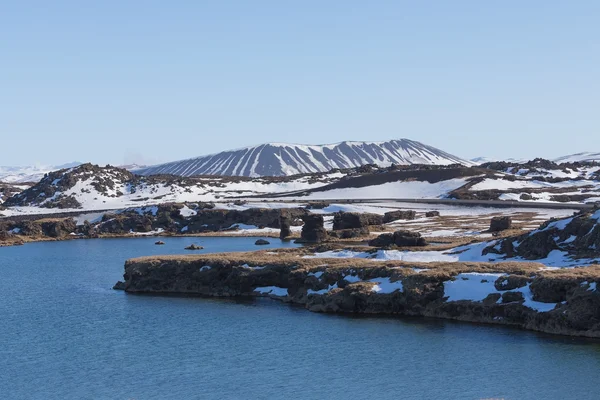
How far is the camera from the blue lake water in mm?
31219

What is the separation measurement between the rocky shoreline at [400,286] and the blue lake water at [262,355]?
1193 millimetres

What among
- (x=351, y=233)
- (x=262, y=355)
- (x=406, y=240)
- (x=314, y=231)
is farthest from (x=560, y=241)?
(x=314, y=231)

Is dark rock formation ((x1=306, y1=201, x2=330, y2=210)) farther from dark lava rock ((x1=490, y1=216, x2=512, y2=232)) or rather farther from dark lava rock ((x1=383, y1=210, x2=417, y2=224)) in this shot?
dark lava rock ((x1=490, y1=216, x2=512, y2=232))

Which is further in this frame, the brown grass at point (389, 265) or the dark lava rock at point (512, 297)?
the brown grass at point (389, 265)

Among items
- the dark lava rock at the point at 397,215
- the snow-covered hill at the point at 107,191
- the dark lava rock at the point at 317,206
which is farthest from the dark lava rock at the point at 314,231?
the snow-covered hill at the point at 107,191

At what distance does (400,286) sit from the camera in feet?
150

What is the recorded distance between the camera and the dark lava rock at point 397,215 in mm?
111125

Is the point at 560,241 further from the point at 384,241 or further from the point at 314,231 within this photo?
the point at 314,231

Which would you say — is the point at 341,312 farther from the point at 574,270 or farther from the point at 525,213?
the point at 525,213

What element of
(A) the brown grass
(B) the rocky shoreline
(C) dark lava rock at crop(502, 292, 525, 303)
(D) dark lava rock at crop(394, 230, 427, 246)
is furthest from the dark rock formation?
(C) dark lava rock at crop(502, 292, 525, 303)

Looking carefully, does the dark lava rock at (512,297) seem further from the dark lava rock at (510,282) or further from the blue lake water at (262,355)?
the blue lake water at (262,355)

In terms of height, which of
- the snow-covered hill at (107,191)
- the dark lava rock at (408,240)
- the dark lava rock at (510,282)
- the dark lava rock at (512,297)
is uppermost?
the snow-covered hill at (107,191)

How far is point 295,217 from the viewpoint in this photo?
12188 cm

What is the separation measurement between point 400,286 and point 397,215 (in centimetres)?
6785
